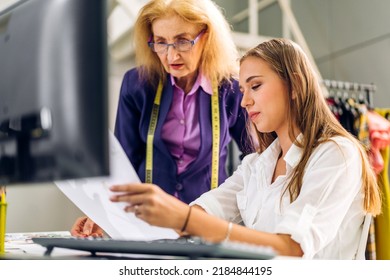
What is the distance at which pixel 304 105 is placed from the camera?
3.21 ft

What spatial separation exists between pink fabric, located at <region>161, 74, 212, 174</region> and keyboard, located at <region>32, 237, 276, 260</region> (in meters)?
0.31

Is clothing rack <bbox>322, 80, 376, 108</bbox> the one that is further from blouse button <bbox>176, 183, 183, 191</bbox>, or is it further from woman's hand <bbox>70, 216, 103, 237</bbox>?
woman's hand <bbox>70, 216, 103, 237</bbox>

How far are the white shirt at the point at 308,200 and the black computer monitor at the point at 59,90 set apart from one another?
1.25ft

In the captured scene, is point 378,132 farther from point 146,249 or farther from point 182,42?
point 146,249

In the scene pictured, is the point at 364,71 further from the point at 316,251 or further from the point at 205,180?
the point at 316,251

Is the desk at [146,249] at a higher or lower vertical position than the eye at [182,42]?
lower

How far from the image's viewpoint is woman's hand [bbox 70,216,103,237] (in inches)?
37.7

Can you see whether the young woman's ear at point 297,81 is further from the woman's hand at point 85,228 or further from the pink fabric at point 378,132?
the pink fabric at point 378,132

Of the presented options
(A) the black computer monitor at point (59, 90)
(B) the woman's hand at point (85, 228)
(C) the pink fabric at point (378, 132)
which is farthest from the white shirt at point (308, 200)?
(C) the pink fabric at point (378, 132)

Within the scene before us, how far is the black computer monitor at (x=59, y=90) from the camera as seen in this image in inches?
24.7

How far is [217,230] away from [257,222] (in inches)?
8.3

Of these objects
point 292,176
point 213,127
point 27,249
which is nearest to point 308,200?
point 292,176

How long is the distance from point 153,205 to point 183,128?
389mm

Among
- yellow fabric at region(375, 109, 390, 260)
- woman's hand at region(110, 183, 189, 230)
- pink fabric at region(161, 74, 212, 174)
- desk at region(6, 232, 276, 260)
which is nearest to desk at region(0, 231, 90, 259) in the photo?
desk at region(6, 232, 276, 260)
